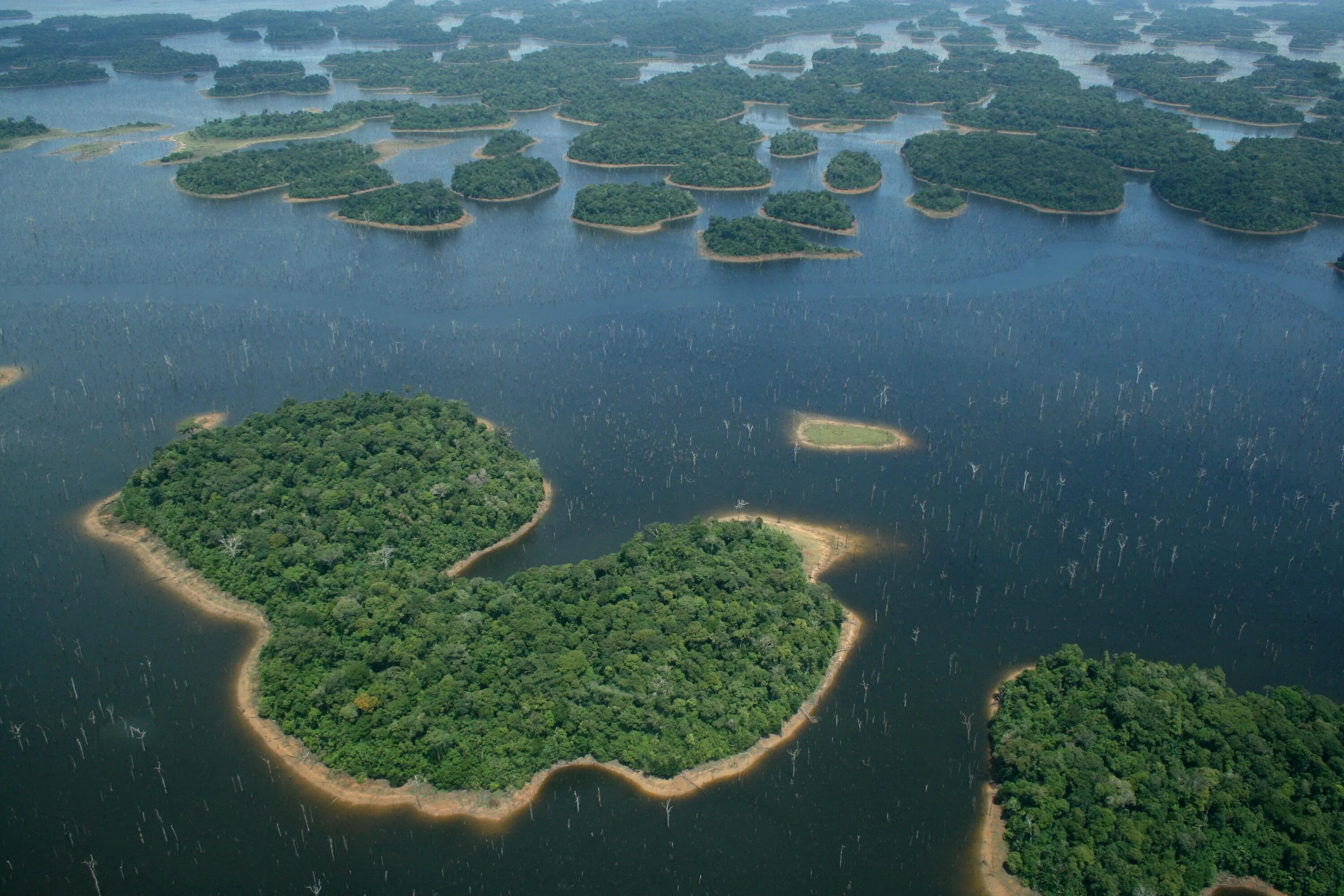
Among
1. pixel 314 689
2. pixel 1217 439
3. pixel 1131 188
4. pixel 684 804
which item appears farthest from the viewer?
pixel 1131 188

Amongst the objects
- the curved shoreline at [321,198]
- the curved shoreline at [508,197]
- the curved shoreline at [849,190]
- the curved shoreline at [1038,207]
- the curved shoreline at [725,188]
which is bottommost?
the curved shoreline at [1038,207]

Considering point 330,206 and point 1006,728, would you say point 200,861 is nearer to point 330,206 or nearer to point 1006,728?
point 1006,728

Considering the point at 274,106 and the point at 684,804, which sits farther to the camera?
the point at 274,106

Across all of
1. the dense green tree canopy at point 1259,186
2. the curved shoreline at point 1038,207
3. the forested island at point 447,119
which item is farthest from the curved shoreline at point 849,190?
the forested island at point 447,119

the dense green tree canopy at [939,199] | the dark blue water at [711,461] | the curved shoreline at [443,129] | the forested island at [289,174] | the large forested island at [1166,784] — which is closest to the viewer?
the large forested island at [1166,784]

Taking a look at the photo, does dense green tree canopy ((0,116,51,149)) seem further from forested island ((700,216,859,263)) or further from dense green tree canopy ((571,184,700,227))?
forested island ((700,216,859,263))

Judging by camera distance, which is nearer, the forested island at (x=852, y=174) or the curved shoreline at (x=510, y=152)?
the forested island at (x=852, y=174)

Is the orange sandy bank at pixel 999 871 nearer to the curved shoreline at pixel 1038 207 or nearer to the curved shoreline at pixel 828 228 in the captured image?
the curved shoreline at pixel 828 228

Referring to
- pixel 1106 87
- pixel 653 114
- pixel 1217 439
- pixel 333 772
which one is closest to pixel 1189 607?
pixel 1217 439
